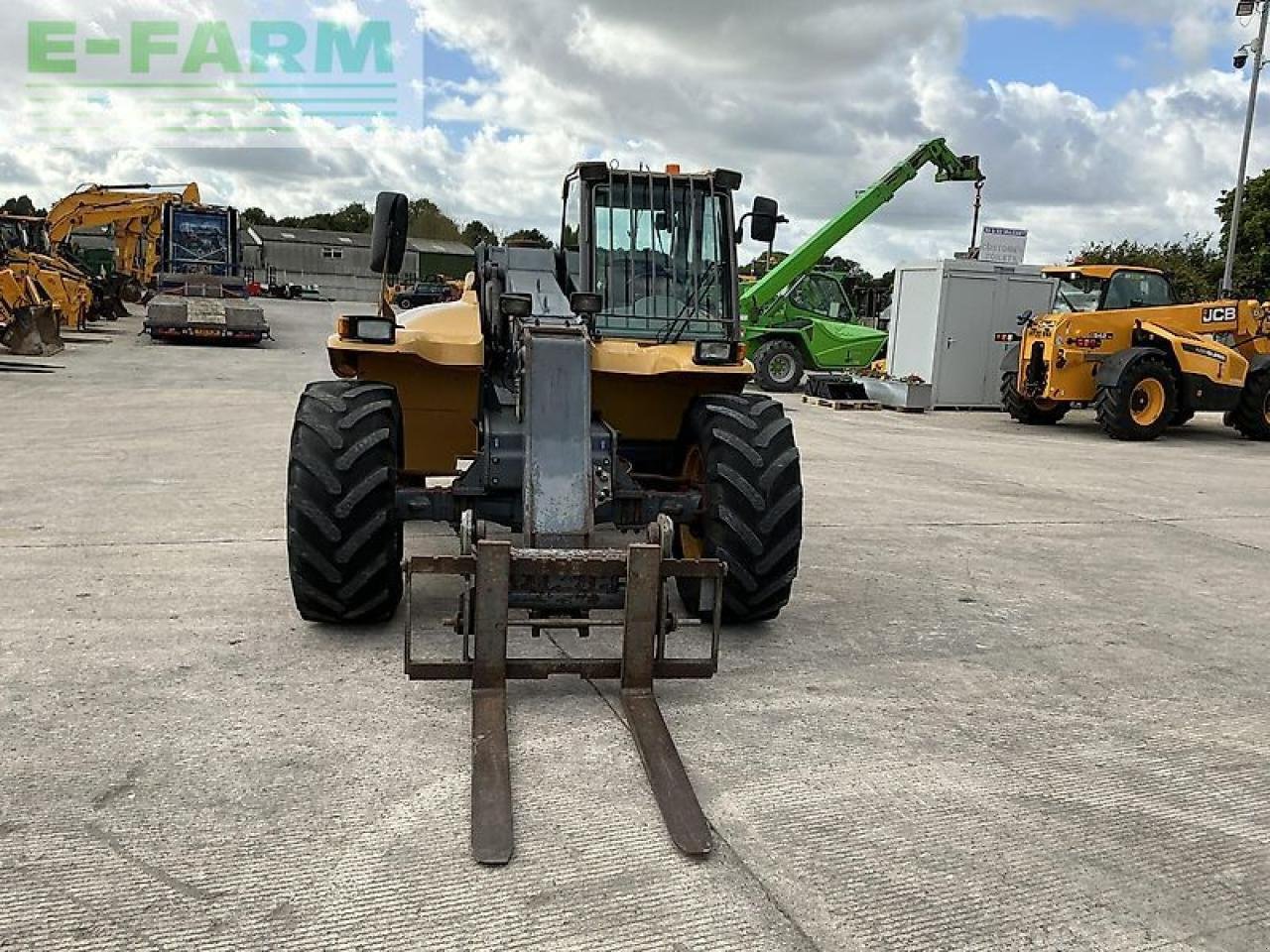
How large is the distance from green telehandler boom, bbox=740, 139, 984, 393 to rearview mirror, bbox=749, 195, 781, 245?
1212 centimetres

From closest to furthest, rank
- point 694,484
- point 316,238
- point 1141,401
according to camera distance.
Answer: point 694,484 < point 1141,401 < point 316,238

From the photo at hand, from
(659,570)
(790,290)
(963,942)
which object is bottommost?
(963,942)

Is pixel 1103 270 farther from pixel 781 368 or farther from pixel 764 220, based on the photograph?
pixel 764 220

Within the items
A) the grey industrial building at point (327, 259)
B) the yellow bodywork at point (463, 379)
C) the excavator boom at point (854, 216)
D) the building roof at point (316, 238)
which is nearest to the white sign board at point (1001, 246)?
the excavator boom at point (854, 216)

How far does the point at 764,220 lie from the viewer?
20.5ft

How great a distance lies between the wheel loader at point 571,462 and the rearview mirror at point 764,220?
44cm

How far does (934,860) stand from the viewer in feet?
9.96

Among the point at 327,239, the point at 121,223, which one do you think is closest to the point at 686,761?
the point at 121,223

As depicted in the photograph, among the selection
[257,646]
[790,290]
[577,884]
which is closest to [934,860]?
[577,884]

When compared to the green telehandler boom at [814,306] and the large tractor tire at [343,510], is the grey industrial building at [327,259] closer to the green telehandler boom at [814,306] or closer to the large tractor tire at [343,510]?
the green telehandler boom at [814,306]

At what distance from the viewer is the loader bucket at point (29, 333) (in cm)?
1642

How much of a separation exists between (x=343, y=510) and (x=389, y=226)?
1246 millimetres

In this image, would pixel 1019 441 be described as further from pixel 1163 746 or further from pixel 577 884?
pixel 577 884

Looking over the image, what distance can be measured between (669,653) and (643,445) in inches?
57.5
